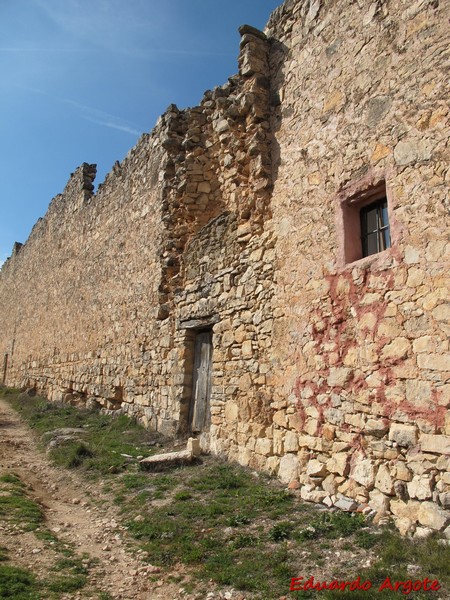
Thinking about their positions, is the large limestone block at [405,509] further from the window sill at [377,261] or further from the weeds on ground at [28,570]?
the weeds on ground at [28,570]

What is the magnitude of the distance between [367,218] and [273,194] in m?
1.79

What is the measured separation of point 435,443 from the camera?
156 inches

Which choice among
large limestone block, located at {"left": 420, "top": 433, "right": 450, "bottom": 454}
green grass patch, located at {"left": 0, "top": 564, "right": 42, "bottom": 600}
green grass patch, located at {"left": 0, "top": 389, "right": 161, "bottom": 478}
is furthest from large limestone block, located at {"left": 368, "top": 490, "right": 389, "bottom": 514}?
green grass patch, located at {"left": 0, "top": 389, "right": 161, "bottom": 478}

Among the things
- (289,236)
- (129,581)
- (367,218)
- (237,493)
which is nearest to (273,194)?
(289,236)

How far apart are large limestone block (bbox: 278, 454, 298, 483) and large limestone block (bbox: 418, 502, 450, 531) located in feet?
5.61

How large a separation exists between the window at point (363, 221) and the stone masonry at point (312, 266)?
1.0 inches

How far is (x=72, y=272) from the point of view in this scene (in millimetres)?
15477

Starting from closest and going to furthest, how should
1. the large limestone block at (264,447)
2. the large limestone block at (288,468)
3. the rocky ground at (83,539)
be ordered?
the rocky ground at (83,539) < the large limestone block at (288,468) < the large limestone block at (264,447)

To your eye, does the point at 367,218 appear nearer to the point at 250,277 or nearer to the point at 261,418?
the point at 250,277

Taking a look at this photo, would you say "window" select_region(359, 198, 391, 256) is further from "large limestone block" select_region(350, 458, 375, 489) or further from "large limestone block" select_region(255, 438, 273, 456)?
"large limestone block" select_region(255, 438, 273, 456)

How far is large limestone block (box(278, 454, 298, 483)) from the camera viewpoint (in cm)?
543

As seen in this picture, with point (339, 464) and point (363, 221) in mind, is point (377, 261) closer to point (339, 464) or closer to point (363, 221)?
point (363, 221)

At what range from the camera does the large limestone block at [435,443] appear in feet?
12.8

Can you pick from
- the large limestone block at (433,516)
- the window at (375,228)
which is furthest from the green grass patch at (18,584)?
the window at (375,228)
